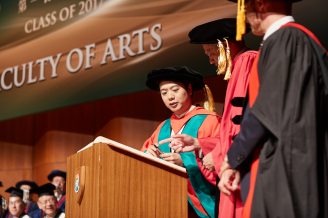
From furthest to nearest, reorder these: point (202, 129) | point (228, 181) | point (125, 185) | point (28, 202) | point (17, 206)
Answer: point (28, 202) < point (17, 206) < point (202, 129) < point (125, 185) < point (228, 181)

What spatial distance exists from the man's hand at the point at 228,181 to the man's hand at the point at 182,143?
0.74m

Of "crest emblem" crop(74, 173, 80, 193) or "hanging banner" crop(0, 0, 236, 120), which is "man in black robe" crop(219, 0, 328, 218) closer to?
"crest emblem" crop(74, 173, 80, 193)

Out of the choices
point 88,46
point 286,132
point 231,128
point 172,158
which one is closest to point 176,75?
point 172,158

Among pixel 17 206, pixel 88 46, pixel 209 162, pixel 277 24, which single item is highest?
pixel 88 46

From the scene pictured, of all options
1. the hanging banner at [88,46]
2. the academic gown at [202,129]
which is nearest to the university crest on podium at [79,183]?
the academic gown at [202,129]

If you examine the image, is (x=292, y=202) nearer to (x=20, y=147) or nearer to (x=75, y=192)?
(x=75, y=192)

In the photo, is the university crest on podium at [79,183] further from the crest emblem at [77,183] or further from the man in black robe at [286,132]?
the man in black robe at [286,132]

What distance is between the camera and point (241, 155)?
1480 millimetres

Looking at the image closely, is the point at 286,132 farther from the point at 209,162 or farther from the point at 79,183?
the point at 79,183

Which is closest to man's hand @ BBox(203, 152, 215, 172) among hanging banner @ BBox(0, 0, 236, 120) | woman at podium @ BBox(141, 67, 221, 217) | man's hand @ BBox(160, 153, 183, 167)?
woman at podium @ BBox(141, 67, 221, 217)

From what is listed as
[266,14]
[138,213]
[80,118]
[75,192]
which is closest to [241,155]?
[266,14]

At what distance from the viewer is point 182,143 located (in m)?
2.36

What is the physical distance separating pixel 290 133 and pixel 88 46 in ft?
15.9

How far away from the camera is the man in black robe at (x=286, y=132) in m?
1.33
